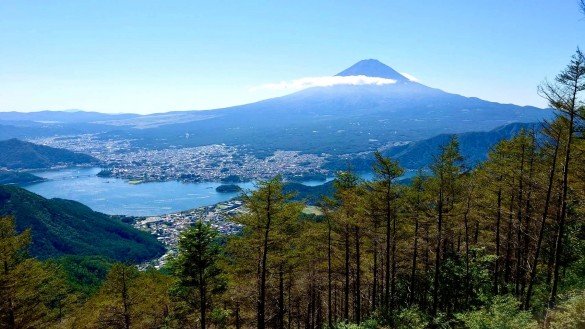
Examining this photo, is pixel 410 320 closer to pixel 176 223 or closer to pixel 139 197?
pixel 176 223

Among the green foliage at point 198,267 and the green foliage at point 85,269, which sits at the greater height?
the green foliage at point 198,267

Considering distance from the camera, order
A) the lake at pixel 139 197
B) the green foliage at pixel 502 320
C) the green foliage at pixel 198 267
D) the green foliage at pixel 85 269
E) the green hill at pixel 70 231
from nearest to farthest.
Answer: the green foliage at pixel 502 320 → the green foliage at pixel 198 267 → the green foliage at pixel 85 269 → the green hill at pixel 70 231 → the lake at pixel 139 197

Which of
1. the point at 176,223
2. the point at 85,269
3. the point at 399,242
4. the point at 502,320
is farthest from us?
the point at 176,223

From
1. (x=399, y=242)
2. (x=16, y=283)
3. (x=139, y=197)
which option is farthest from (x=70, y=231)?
(x=399, y=242)

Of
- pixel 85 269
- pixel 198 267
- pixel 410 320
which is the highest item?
pixel 198 267

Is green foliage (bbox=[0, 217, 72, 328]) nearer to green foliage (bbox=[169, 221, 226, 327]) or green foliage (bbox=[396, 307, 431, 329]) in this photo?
green foliage (bbox=[169, 221, 226, 327])

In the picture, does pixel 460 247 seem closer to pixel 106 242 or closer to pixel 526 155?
pixel 526 155

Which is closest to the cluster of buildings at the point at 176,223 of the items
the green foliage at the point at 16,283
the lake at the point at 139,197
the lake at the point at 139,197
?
the lake at the point at 139,197

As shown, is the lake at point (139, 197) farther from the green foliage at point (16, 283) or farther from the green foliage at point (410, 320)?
the green foliage at point (410, 320)

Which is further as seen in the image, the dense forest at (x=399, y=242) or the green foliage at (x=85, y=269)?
the green foliage at (x=85, y=269)

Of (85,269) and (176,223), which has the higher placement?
(85,269)
